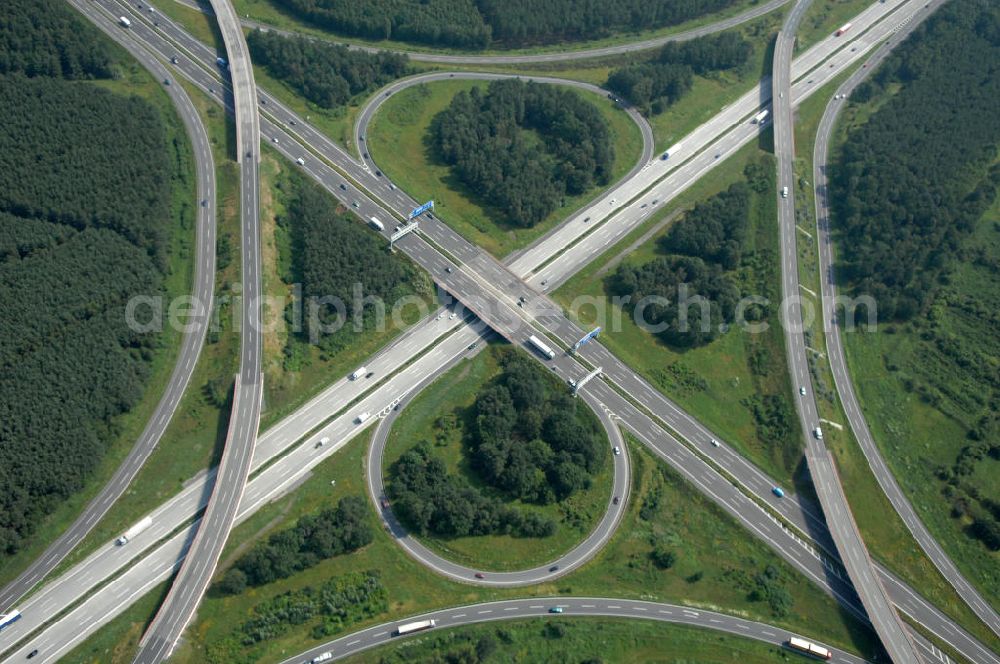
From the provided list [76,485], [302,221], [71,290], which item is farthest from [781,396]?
[71,290]

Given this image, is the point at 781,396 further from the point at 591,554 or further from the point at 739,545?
the point at 591,554

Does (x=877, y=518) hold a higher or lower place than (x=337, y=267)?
lower

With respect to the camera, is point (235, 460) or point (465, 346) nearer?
point (235, 460)

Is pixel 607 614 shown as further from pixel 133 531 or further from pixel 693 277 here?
pixel 133 531

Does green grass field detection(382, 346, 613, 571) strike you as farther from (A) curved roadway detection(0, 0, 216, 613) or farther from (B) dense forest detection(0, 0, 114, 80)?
(B) dense forest detection(0, 0, 114, 80)

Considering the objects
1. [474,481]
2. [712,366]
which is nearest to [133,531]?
[474,481]

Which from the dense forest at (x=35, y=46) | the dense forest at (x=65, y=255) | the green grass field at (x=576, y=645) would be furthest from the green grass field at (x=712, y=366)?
the dense forest at (x=35, y=46)
